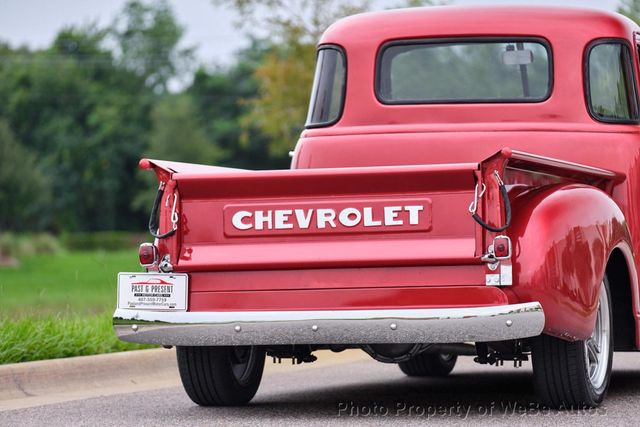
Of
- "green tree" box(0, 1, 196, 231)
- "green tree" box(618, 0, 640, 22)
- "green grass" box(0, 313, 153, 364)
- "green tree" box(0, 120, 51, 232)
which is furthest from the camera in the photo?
"green tree" box(0, 1, 196, 231)

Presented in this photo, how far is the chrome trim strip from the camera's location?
638cm

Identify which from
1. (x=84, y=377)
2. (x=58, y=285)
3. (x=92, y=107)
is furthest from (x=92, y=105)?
(x=84, y=377)

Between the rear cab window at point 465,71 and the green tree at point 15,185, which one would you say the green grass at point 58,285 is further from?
the green tree at point 15,185

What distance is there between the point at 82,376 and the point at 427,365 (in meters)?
2.52

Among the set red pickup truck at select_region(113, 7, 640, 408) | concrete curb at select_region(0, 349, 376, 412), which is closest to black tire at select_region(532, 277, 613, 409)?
red pickup truck at select_region(113, 7, 640, 408)

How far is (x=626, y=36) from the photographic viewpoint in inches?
336

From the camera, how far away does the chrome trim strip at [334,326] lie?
638 cm

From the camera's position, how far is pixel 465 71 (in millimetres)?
9078

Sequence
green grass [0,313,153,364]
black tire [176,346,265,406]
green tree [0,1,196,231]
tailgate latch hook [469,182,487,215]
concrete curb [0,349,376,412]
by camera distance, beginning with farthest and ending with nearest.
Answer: green tree [0,1,196,231] < green grass [0,313,153,364] < concrete curb [0,349,376,412] < black tire [176,346,265,406] < tailgate latch hook [469,182,487,215]

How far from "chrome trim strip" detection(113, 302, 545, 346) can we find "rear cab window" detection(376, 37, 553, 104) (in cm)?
247

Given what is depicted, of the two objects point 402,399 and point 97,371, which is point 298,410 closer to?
point 402,399

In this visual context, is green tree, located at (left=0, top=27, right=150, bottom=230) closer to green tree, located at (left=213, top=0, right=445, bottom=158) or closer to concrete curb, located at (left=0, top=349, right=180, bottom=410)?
green tree, located at (left=213, top=0, right=445, bottom=158)

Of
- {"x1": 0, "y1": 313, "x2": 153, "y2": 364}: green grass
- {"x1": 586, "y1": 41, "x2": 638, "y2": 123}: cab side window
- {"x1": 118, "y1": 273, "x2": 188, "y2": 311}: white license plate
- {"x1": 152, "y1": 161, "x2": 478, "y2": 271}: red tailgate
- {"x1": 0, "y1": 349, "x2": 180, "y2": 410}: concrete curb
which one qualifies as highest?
{"x1": 586, "y1": 41, "x2": 638, "y2": 123}: cab side window

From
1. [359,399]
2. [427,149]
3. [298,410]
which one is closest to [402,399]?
[359,399]
